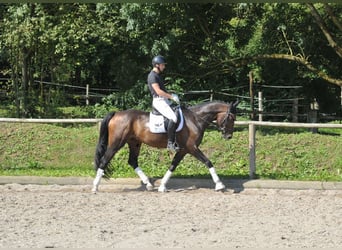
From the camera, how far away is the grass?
34.4 feet

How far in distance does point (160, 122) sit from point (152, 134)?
0.83 ft

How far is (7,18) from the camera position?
16391mm

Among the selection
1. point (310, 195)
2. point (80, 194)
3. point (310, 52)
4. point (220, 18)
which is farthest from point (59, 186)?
point (310, 52)

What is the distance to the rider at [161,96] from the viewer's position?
852cm

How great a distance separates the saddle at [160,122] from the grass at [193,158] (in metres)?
1.50

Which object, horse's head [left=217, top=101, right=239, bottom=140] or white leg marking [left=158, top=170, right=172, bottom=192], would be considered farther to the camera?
horse's head [left=217, top=101, right=239, bottom=140]

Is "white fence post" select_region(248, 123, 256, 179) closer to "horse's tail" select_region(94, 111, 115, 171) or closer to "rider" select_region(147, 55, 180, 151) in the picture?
"rider" select_region(147, 55, 180, 151)

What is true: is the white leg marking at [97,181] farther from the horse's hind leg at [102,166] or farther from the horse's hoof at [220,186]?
the horse's hoof at [220,186]

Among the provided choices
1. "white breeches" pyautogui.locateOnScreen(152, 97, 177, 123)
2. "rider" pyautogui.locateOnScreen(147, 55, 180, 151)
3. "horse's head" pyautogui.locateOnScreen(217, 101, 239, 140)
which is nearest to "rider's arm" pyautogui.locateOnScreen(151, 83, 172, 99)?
"rider" pyautogui.locateOnScreen(147, 55, 180, 151)

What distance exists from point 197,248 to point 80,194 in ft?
12.8

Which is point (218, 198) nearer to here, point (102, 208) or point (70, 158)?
point (102, 208)

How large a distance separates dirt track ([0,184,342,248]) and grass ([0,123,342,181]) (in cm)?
144

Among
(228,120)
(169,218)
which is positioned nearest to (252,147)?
(228,120)

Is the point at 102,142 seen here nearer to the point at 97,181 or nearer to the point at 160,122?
the point at 97,181
